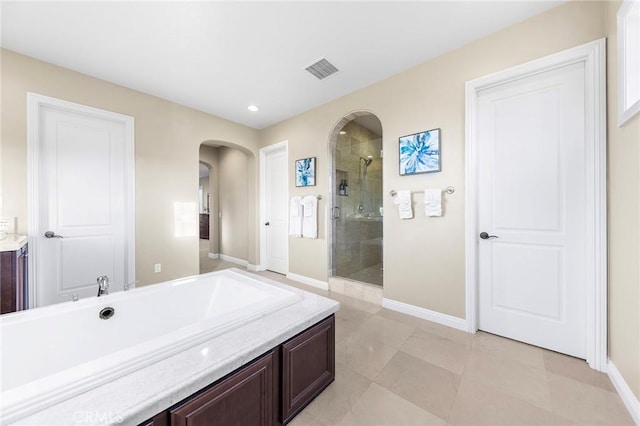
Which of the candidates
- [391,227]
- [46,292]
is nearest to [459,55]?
[391,227]

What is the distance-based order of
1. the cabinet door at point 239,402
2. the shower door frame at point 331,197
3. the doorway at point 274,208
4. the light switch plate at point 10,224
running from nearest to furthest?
the cabinet door at point 239,402
the light switch plate at point 10,224
the shower door frame at point 331,197
the doorway at point 274,208

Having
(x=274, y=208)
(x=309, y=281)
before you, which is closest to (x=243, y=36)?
(x=274, y=208)

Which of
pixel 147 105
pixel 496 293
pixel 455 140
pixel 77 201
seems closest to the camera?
pixel 496 293

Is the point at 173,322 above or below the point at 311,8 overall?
below

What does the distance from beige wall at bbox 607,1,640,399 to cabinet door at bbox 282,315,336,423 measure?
1.67 m

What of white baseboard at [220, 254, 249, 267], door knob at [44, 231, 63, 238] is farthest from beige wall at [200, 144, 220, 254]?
door knob at [44, 231, 63, 238]

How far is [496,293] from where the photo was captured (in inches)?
85.5

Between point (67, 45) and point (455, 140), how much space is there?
3737 millimetres

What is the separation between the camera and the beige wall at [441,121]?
1.87 metres

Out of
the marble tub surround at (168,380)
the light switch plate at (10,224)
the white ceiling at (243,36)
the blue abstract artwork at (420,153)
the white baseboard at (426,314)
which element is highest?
the white ceiling at (243,36)

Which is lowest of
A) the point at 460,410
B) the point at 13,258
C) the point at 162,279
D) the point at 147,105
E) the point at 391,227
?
the point at 460,410

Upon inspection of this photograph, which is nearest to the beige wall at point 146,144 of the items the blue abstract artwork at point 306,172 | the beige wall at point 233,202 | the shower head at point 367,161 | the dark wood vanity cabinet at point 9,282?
the dark wood vanity cabinet at point 9,282

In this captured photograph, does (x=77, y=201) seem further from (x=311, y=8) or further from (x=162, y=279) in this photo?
(x=311, y=8)

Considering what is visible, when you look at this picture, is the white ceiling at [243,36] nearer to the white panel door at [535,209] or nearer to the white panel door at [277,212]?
the white panel door at [535,209]
